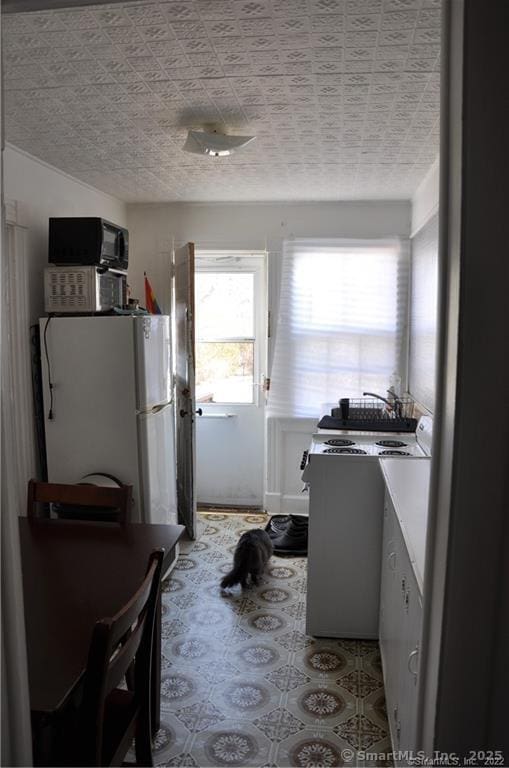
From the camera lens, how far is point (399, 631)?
1805 millimetres

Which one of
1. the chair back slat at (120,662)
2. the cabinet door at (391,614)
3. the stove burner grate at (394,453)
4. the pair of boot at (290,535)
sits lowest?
the pair of boot at (290,535)

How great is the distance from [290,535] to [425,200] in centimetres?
237

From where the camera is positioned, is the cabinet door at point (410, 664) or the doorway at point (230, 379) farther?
the doorway at point (230, 379)

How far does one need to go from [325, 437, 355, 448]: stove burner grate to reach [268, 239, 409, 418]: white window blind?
4.29ft

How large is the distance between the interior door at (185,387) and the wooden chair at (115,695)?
87.8 inches

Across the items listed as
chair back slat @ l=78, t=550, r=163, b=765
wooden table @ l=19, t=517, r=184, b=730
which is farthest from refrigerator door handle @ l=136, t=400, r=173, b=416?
chair back slat @ l=78, t=550, r=163, b=765

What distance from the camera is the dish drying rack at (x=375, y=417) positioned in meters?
3.20

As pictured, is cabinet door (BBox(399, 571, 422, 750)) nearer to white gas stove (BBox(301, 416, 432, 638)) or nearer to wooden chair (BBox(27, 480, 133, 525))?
white gas stove (BBox(301, 416, 432, 638))

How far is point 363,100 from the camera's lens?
2.18 metres

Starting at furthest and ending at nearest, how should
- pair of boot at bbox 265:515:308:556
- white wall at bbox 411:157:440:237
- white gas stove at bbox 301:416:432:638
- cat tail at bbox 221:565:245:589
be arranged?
pair of boot at bbox 265:515:308:556
cat tail at bbox 221:565:245:589
white wall at bbox 411:157:440:237
white gas stove at bbox 301:416:432:638

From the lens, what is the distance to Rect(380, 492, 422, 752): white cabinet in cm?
145

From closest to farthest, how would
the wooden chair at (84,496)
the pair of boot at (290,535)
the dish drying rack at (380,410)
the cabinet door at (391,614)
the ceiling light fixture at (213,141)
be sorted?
the cabinet door at (391,614) → the wooden chair at (84,496) → the ceiling light fixture at (213,141) → the dish drying rack at (380,410) → the pair of boot at (290,535)

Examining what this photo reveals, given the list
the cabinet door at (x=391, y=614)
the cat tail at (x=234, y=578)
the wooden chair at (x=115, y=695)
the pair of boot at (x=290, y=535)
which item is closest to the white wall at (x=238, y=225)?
the pair of boot at (x=290, y=535)

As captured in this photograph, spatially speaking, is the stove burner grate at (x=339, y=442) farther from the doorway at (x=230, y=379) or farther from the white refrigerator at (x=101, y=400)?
the doorway at (x=230, y=379)
